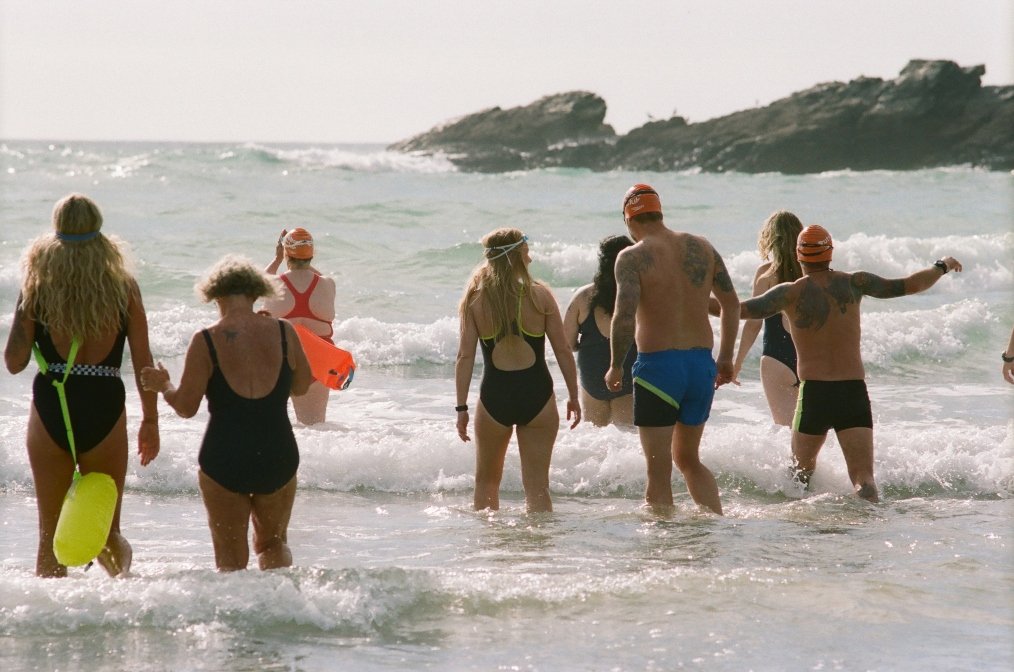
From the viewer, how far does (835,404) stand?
21.2ft

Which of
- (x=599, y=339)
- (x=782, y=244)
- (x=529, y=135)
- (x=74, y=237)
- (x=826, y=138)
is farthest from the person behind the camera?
(x=529, y=135)

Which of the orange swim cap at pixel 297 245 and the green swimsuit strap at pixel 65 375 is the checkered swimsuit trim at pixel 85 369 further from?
the orange swim cap at pixel 297 245

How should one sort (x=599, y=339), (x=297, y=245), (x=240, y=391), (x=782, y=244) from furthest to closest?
(x=297, y=245), (x=599, y=339), (x=782, y=244), (x=240, y=391)

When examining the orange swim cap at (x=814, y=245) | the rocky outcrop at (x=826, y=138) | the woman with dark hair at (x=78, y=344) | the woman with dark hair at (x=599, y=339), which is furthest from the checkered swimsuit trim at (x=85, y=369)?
the rocky outcrop at (x=826, y=138)

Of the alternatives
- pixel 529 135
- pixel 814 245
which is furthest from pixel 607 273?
pixel 529 135

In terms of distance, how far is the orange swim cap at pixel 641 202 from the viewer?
20.0 ft

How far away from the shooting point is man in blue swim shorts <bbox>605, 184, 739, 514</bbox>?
606cm

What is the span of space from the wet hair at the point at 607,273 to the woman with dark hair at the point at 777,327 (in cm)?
85

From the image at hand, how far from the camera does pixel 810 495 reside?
749 centimetres

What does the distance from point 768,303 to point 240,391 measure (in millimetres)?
2963

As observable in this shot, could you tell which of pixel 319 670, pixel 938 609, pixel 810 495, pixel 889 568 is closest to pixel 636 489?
pixel 810 495

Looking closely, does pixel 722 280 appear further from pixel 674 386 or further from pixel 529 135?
pixel 529 135

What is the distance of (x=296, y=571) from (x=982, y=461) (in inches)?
199

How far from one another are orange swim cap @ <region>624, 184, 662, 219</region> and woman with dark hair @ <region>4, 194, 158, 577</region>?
252 cm
